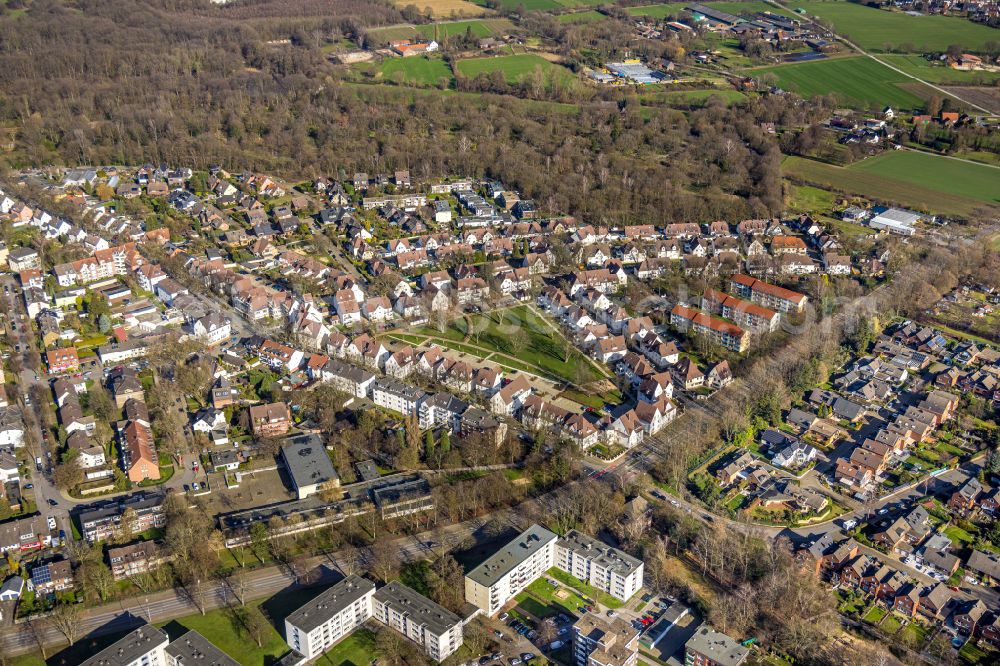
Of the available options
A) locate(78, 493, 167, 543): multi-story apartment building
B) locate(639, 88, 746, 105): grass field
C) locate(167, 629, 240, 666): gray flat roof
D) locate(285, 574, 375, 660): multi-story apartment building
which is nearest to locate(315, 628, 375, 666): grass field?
locate(285, 574, 375, 660): multi-story apartment building

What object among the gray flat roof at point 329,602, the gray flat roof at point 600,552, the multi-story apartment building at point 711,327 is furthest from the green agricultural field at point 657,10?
the gray flat roof at point 329,602

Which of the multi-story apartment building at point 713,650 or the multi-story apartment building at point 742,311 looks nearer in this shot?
the multi-story apartment building at point 713,650

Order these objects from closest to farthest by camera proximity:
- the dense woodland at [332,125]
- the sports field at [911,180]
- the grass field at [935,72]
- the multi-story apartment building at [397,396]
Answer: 1. the multi-story apartment building at [397,396]
2. the sports field at [911,180]
3. the dense woodland at [332,125]
4. the grass field at [935,72]

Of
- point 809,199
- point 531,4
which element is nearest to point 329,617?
point 809,199

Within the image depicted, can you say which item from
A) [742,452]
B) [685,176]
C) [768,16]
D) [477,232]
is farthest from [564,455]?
[768,16]

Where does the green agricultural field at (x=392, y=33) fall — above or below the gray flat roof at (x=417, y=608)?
above

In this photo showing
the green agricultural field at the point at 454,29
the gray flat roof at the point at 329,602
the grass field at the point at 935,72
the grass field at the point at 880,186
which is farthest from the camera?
the green agricultural field at the point at 454,29

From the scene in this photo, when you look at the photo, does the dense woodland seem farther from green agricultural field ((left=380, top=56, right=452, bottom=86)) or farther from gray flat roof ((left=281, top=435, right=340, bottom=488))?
gray flat roof ((left=281, top=435, right=340, bottom=488))

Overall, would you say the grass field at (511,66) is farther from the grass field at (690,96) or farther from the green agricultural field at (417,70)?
the grass field at (690,96)
